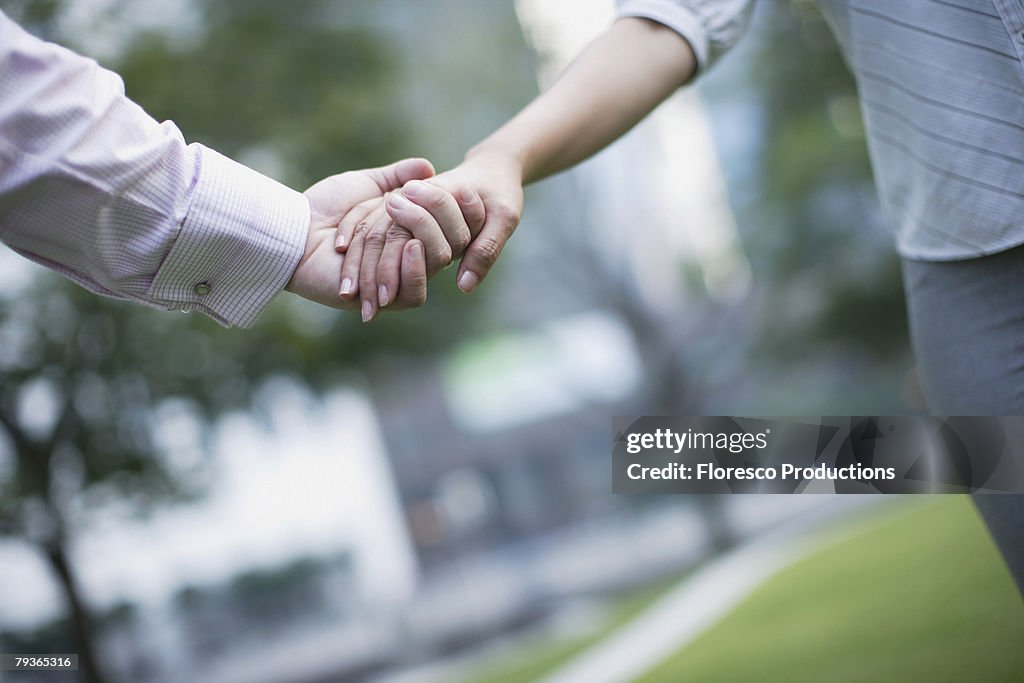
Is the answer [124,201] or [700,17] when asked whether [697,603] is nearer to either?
[700,17]

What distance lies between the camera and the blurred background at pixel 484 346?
6332 mm

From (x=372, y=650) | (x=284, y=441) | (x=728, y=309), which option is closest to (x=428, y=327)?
(x=284, y=441)

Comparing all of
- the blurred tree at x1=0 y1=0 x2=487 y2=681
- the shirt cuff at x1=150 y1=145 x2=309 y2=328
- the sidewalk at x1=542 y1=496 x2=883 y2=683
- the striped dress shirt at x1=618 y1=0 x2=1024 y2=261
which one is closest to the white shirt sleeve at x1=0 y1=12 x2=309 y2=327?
the shirt cuff at x1=150 y1=145 x2=309 y2=328

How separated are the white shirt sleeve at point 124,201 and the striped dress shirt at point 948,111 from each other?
1.08m

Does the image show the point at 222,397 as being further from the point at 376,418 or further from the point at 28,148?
the point at 376,418

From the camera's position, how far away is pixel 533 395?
21.1 meters

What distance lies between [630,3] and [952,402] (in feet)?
3.08

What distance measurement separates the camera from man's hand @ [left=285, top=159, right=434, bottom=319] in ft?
5.59

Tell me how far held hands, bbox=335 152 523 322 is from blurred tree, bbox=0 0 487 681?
233 inches

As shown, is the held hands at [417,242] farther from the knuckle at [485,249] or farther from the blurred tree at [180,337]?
the blurred tree at [180,337]

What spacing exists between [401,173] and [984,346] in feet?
3.96

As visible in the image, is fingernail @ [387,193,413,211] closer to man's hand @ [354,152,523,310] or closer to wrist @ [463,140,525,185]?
man's hand @ [354,152,523,310]

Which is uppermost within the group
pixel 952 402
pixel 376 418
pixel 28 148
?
pixel 376 418

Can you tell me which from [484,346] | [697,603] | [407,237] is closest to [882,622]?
[697,603]
